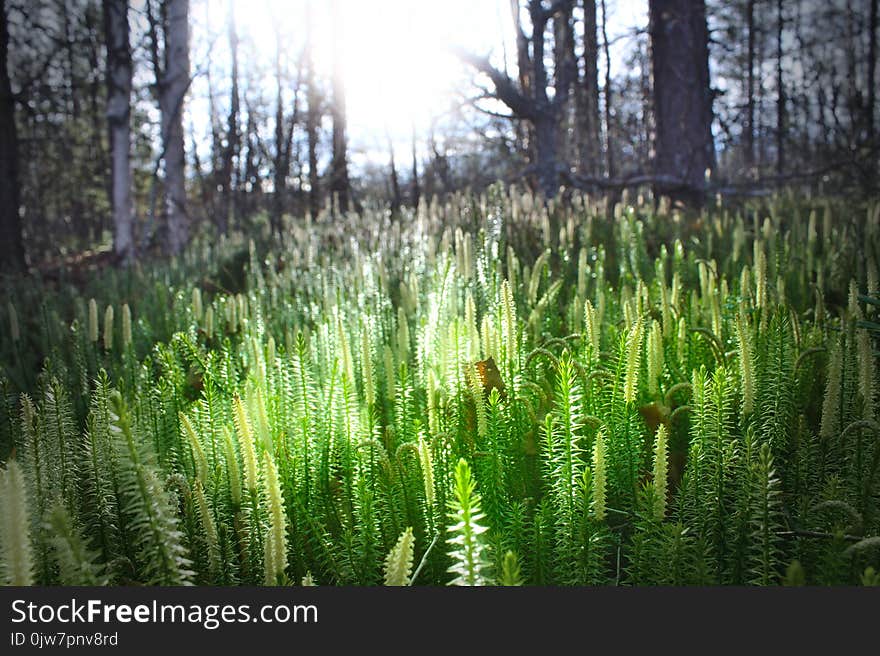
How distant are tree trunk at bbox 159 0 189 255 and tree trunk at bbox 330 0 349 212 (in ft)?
7.72

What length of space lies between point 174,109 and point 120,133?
830 millimetres

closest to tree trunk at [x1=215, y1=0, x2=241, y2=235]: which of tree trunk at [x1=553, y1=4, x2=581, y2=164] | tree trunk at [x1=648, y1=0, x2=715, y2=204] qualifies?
tree trunk at [x1=553, y1=4, x2=581, y2=164]

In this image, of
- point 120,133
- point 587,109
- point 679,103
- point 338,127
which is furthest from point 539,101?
point 120,133

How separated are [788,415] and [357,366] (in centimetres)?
95

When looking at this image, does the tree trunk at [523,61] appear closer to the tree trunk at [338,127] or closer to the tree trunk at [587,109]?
the tree trunk at [587,109]

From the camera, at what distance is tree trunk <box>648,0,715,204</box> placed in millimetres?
6562

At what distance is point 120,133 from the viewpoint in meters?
8.52

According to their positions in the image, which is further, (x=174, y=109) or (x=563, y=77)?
(x=174, y=109)

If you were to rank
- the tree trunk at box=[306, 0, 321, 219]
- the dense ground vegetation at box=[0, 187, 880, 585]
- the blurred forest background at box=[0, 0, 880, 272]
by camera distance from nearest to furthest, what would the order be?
the dense ground vegetation at box=[0, 187, 880, 585], the blurred forest background at box=[0, 0, 880, 272], the tree trunk at box=[306, 0, 321, 219]

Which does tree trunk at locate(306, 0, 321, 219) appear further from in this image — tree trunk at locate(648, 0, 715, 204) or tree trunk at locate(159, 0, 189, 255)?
tree trunk at locate(648, 0, 715, 204)

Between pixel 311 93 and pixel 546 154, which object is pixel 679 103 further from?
pixel 311 93

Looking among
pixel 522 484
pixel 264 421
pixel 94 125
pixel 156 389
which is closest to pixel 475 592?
pixel 522 484

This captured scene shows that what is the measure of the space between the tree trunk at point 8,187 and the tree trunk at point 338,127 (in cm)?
439

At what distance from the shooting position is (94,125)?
1711 cm
